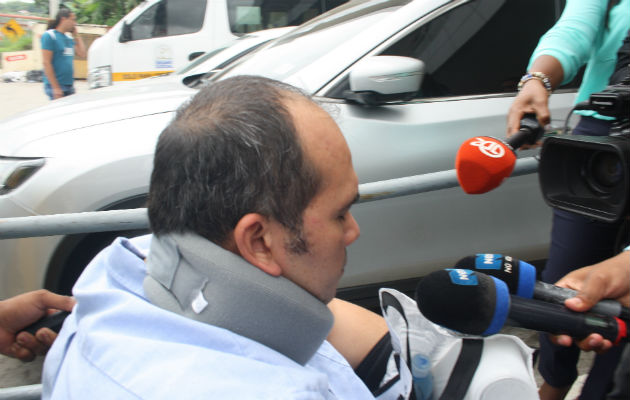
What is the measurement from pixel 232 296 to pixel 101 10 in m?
21.8

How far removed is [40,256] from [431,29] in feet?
6.94

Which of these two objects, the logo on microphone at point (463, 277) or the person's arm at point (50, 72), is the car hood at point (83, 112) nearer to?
the logo on microphone at point (463, 277)

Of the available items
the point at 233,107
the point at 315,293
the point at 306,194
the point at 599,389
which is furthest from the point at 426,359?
the point at 599,389

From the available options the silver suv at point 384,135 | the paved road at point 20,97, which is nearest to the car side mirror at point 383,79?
the silver suv at point 384,135

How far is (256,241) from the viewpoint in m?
0.95

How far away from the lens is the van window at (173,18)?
7.25m

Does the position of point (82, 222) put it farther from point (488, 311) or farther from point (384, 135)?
point (384, 135)

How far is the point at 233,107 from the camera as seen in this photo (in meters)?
0.97

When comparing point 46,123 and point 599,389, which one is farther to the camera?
point 46,123

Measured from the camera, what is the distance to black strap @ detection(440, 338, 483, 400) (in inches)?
40.2

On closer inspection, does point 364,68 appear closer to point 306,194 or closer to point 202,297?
point 306,194

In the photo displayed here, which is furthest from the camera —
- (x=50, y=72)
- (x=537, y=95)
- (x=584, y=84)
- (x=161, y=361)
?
(x=50, y=72)

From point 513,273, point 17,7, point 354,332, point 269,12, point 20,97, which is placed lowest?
point 20,97

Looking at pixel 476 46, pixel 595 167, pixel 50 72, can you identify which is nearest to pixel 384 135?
pixel 476 46
